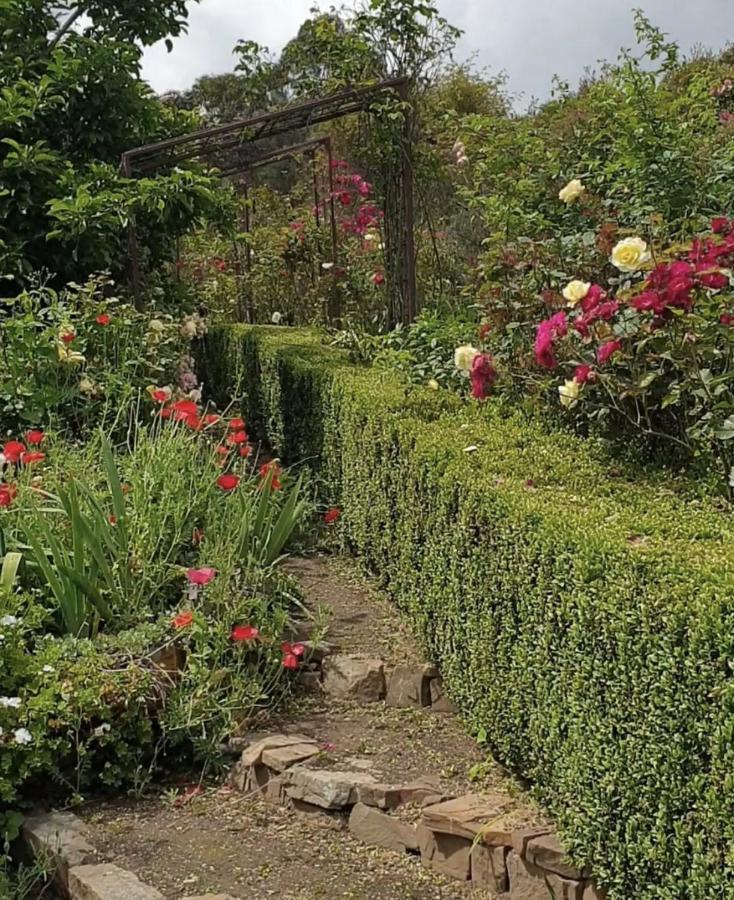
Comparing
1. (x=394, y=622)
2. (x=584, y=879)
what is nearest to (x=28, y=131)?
(x=394, y=622)

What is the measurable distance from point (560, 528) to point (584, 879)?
0.85 metres

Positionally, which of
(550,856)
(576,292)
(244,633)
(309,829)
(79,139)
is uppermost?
(79,139)

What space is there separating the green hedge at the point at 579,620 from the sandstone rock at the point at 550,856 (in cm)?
6

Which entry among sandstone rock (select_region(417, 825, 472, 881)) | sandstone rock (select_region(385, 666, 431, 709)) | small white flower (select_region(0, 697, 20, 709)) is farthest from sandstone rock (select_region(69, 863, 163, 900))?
sandstone rock (select_region(385, 666, 431, 709))

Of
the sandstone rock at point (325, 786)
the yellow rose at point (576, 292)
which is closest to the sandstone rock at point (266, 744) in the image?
the sandstone rock at point (325, 786)

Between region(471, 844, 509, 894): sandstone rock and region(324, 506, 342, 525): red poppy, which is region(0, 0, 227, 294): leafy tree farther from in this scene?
region(471, 844, 509, 894): sandstone rock

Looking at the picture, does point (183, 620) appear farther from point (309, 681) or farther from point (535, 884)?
point (535, 884)

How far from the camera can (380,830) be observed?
2980mm

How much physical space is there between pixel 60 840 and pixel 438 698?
4.47ft

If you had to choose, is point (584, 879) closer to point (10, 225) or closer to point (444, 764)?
point (444, 764)

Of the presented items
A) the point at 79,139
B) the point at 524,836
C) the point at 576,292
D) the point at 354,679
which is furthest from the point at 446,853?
the point at 79,139

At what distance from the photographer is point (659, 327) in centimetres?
310

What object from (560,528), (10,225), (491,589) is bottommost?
(491,589)

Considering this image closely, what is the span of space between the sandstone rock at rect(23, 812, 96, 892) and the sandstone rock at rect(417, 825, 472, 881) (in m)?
0.94
